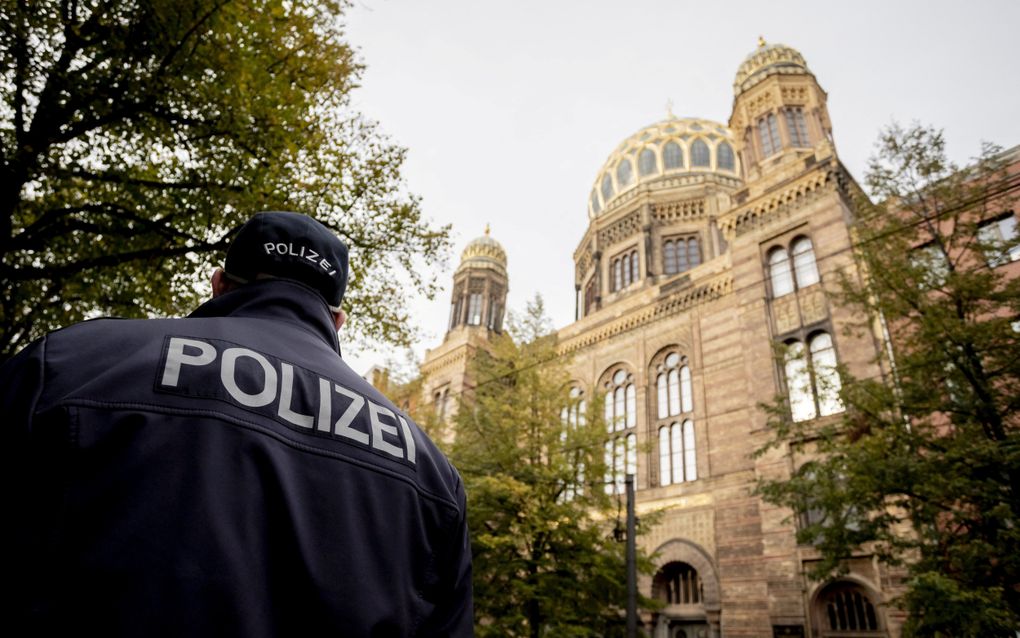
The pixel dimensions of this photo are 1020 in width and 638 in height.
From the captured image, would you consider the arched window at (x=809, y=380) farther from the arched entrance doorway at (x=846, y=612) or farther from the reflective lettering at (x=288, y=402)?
the reflective lettering at (x=288, y=402)

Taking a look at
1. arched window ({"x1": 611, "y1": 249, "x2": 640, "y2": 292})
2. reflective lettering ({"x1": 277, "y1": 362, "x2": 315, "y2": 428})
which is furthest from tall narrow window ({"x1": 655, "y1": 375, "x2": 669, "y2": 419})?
reflective lettering ({"x1": 277, "y1": 362, "x2": 315, "y2": 428})

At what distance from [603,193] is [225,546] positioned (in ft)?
116

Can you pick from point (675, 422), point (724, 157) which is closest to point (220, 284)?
point (675, 422)

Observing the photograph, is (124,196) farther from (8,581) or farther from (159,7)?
(8,581)

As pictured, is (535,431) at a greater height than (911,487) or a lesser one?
greater

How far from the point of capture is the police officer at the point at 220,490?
3.24ft

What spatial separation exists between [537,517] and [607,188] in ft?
88.8

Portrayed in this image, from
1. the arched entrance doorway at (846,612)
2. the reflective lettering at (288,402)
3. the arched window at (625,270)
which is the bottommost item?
the reflective lettering at (288,402)

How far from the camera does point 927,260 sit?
10727 millimetres

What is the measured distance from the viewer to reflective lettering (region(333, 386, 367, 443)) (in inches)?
54.8

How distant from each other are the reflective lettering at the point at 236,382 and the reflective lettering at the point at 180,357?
33 millimetres

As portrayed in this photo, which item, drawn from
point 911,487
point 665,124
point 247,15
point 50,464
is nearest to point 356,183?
point 247,15

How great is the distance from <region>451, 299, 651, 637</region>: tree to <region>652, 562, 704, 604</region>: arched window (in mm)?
6819

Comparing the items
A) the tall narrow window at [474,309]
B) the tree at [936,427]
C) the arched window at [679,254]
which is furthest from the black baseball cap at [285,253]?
the tall narrow window at [474,309]
